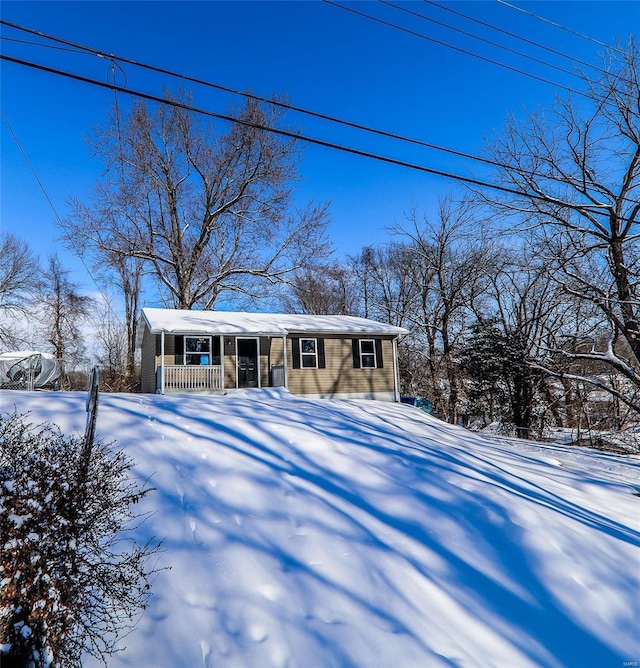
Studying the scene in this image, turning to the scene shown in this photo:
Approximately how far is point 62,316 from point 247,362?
17.4 meters

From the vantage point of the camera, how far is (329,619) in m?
3.07

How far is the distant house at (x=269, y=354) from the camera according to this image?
14.8 meters

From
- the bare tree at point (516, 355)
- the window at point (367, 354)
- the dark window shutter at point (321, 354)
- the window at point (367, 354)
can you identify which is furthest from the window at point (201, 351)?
the bare tree at point (516, 355)

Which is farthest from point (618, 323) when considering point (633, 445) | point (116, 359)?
point (116, 359)

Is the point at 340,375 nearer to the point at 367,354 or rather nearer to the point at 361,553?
the point at 367,354

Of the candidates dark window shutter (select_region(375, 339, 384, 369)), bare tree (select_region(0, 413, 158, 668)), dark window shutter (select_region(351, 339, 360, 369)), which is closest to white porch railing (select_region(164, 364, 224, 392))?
dark window shutter (select_region(351, 339, 360, 369))

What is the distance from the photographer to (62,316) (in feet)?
88.5

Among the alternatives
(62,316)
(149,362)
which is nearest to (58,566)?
(149,362)

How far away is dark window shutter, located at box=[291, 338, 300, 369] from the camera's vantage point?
16.6 m

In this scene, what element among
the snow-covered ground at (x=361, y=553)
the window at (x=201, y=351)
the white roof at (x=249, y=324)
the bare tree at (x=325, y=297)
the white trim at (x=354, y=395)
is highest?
the bare tree at (x=325, y=297)

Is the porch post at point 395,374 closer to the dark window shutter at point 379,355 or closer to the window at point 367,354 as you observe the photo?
the dark window shutter at point 379,355

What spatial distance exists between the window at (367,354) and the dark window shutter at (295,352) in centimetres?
266

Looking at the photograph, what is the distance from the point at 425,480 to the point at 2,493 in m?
4.44

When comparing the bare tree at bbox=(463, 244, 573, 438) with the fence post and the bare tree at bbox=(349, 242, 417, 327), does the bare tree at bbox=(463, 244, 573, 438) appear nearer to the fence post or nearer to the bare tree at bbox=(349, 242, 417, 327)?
the bare tree at bbox=(349, 242, 417, 327)
